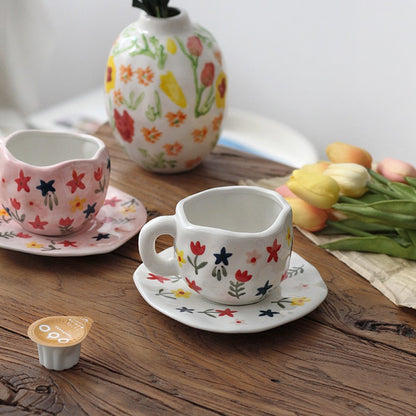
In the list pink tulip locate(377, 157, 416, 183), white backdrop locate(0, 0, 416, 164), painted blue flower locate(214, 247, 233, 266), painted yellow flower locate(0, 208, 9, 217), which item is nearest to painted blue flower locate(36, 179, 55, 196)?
painted yellow flower locate(0, 208, 9, 217)

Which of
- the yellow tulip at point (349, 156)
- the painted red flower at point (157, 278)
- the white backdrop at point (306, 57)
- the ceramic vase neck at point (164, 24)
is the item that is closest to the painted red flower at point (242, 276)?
the painted red flower at point (157, 278)

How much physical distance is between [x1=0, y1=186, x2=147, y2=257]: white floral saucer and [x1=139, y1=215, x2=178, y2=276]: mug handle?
104mm

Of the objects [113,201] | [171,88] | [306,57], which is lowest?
[306,57]

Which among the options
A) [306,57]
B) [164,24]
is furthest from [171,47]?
[306,57]

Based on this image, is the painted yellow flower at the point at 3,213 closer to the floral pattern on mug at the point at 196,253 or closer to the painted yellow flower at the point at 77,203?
the painted yellow flower at the point at 77,203

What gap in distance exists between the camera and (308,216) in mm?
834

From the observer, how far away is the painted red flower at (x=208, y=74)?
0.94 m

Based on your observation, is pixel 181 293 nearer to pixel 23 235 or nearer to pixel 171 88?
pixel 23 235

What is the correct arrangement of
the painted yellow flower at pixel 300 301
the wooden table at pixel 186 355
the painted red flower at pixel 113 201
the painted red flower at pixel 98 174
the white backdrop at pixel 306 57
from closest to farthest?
the wooden table at pixel 186 355, the painted yellow flower at pixel 300 301, the painted red flower at pixel 98 174, the painted red flower at pixel 113 201, the white backdrop at pixel 306 57

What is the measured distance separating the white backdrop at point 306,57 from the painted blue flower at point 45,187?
106 centimetres

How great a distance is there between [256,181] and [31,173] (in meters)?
0.37

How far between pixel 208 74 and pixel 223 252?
0.39 metres

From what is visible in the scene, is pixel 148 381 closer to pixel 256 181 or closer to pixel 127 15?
pixel 256 181

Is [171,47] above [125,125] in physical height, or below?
above
